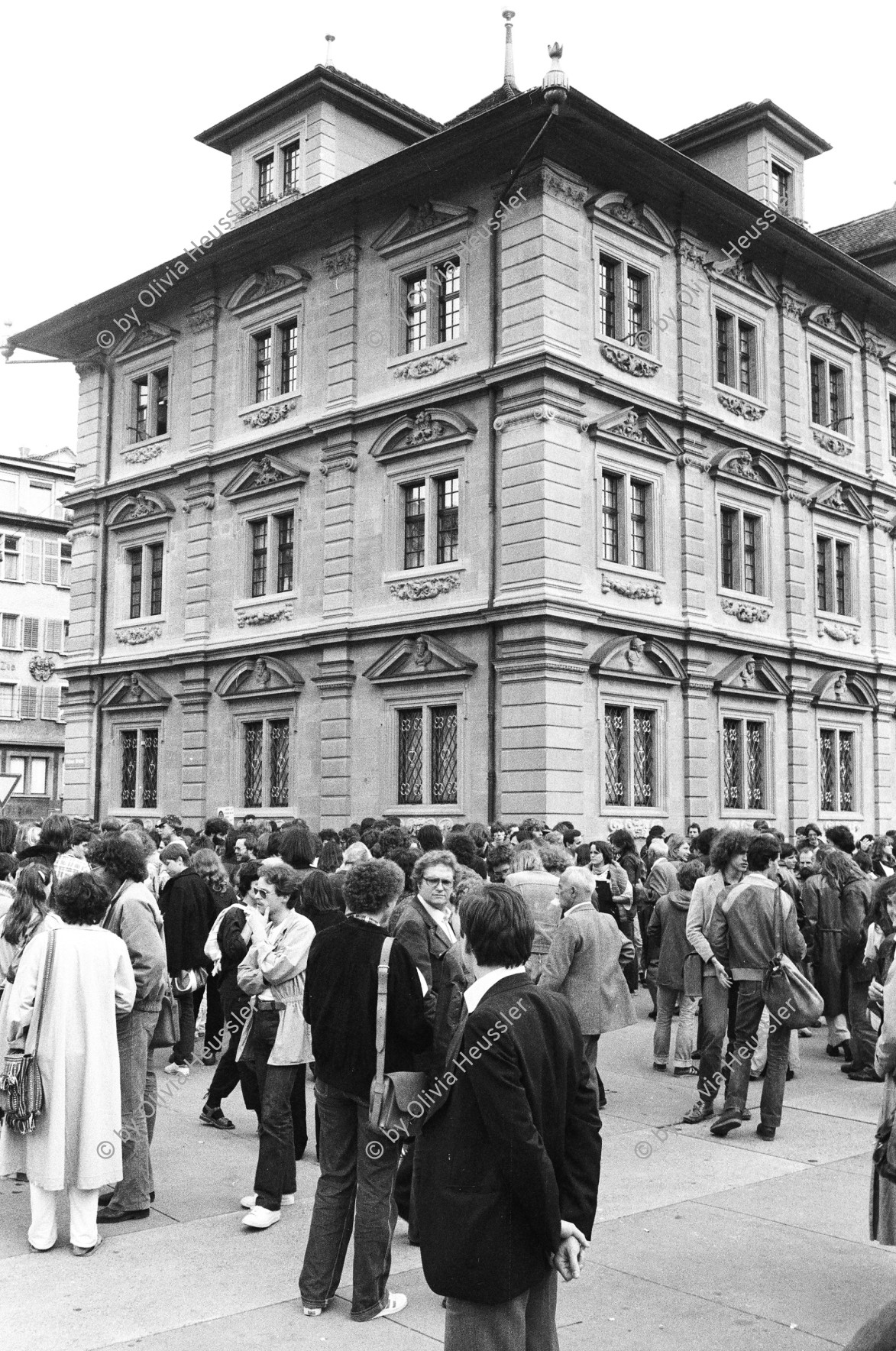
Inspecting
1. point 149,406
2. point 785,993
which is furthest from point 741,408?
point 785,993

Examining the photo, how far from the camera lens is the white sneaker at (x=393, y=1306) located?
19.7ft

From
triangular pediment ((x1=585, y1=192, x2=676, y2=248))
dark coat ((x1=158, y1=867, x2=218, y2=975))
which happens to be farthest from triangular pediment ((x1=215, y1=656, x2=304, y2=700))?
dark coat ((x1=158, y1=867, x2=218, y2=975))

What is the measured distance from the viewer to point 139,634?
30.5 m

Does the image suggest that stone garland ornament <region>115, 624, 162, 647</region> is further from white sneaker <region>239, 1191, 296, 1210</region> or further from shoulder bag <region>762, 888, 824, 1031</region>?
white sneaker <region>239, 1191, 296, 1210</region>

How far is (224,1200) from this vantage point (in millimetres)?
7773

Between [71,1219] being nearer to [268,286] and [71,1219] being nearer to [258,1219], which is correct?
[258,1219]

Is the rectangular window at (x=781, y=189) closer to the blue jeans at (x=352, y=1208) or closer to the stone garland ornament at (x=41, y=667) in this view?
the blue jeans at (x=352, y=1208)

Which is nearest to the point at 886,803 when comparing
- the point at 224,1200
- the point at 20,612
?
the point at 224,1200

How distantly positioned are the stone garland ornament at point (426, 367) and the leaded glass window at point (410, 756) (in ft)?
20.8

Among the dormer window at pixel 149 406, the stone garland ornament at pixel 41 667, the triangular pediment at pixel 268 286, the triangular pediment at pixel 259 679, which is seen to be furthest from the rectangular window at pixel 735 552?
the stone garland ornament at pixel 41 667

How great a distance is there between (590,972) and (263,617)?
62.4 ft

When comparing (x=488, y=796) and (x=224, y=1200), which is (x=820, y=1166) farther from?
(x=488, y=796)

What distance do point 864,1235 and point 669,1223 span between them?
1.05m

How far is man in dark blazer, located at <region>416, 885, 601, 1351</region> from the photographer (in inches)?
155
